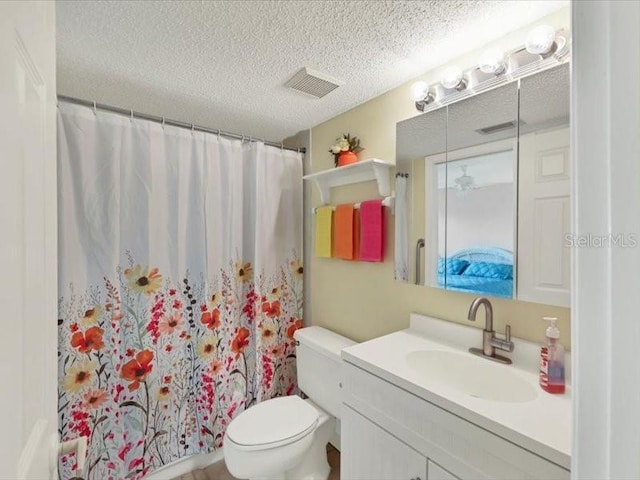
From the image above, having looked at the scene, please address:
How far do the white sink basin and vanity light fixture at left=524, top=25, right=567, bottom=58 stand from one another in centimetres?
116

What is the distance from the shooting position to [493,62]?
1222 mm

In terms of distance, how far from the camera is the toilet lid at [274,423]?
1436 mm

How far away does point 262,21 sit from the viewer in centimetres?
114

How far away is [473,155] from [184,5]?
1.24m

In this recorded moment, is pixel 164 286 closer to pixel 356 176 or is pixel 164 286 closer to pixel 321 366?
pixel 321 366

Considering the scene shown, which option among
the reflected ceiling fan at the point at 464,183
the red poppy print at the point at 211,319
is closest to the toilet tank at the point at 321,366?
the red poppy print at the point at 211,319

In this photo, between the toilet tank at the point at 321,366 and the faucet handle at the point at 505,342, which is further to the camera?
the toilet tank at the point at 321,366

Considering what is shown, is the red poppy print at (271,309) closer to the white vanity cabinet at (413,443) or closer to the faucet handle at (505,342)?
the white vanity cabinet at (413,443)

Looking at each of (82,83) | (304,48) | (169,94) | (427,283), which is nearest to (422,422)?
(427,283)

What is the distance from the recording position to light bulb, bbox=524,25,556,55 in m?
1.08

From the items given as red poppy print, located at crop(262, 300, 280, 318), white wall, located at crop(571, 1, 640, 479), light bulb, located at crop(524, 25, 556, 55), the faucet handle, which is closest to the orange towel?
red poppy print, located at crop(262, 300, 280, 318)

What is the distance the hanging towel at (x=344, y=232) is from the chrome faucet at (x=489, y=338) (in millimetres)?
753

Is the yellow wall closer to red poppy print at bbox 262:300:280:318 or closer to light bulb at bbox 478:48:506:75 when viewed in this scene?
light bulb at bbox 478:48:506:75
